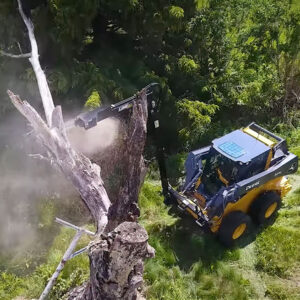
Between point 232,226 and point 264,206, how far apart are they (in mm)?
894

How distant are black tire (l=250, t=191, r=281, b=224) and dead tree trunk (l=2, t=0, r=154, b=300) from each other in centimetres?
339

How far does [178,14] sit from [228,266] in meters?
5.34

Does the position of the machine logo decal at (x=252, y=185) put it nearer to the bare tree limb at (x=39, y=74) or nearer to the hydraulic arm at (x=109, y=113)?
the hydraulic arm at (x=109, y=113)

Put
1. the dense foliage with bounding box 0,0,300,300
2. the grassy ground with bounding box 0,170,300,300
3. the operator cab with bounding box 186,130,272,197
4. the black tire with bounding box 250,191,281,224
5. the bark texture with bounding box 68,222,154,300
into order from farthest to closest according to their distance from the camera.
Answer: the black tire with bounding box 250,191,281,224 < the operator cab with bounding box 186,130,272,197 < the dense foliage with bounding box 0,0,300,300 < the grassy ground with bounding box 0,170,300,300 < the bark texture with bounding box 68,222,154,300

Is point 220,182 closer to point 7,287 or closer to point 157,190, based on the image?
point 157,190

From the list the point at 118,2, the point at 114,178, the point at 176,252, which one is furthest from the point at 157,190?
the point at 118,2

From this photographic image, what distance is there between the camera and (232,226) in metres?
7.22

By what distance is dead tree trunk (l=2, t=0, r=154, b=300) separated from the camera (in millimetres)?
4141

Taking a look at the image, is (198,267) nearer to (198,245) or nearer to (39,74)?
(198,245)

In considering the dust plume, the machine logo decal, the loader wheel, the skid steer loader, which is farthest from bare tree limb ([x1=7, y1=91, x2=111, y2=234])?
the machine logo decal

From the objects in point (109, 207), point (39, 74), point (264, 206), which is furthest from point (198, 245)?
point (39, 74)

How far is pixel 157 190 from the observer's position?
29.0 feet

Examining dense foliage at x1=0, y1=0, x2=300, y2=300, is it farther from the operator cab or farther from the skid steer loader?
the operator cab

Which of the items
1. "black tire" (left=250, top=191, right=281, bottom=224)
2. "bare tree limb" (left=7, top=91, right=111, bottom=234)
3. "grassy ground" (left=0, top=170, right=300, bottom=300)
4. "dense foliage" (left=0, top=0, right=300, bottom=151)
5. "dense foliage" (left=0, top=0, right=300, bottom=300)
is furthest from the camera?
"dense foliage" (left=0, top=0, right=300, bottom=151)
